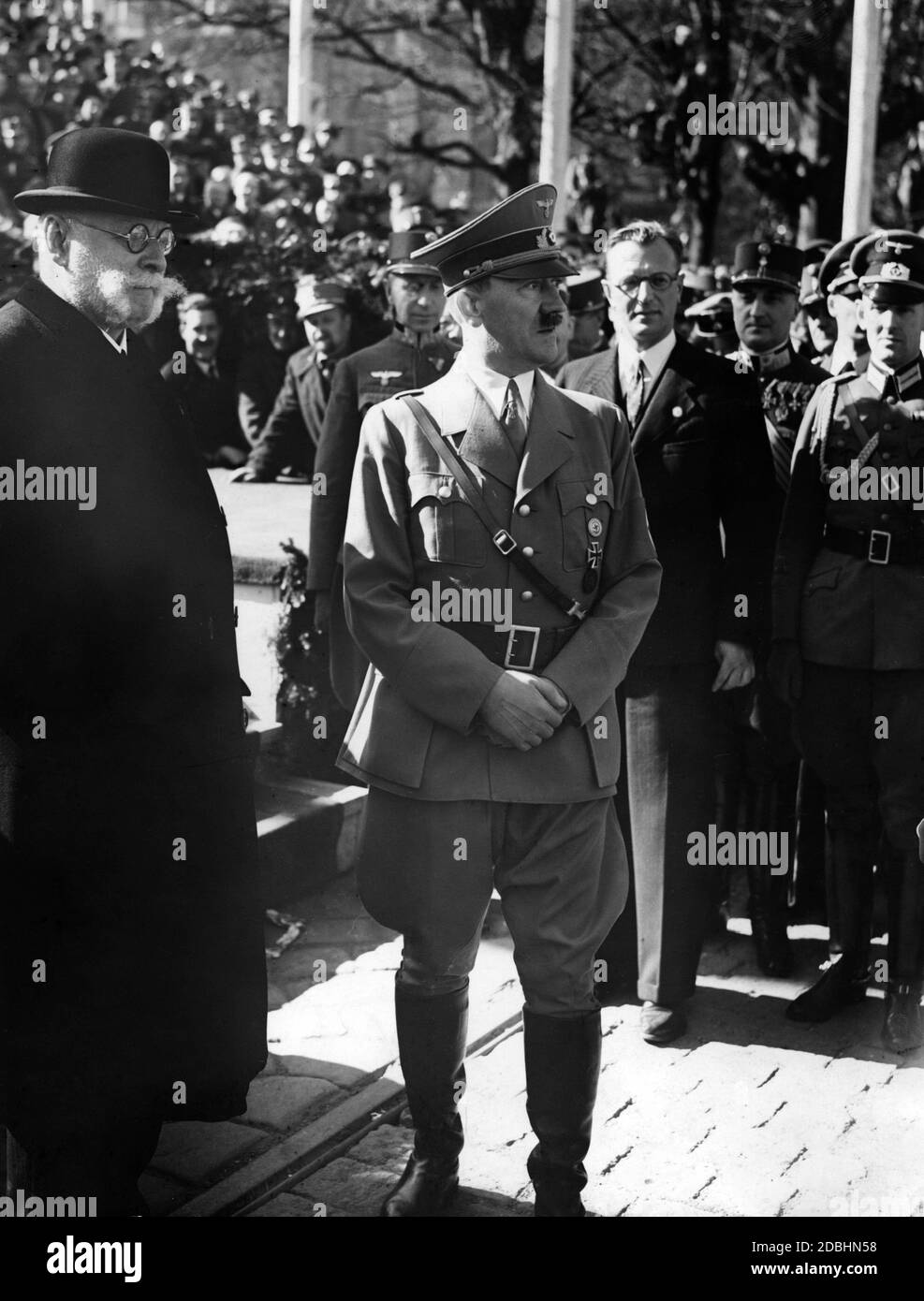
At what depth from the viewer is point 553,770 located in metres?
3.87

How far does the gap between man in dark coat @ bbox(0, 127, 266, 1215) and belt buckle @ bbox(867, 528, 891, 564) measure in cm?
216

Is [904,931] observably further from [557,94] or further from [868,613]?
[557,94]

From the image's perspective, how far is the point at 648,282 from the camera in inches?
201

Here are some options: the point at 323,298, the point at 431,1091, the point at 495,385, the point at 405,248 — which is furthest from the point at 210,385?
the point at 431,1091

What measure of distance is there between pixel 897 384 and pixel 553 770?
200cm

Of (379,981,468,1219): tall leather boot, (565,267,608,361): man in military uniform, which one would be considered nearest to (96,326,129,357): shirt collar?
(379,981,468,1219): tall leather boot

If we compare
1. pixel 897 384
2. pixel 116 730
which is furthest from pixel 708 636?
pixel 116 730

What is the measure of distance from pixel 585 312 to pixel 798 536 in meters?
2.93

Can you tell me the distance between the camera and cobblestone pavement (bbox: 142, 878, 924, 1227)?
4.06 meters

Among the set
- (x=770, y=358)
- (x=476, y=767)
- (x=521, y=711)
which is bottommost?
(x=476, y=767)

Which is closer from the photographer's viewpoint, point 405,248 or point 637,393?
point 637,393
